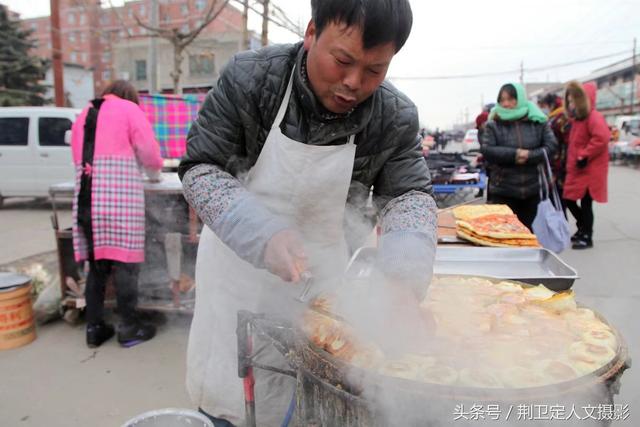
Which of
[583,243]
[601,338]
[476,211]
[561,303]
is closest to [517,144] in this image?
[476,211]

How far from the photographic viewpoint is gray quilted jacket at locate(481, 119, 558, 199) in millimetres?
4367

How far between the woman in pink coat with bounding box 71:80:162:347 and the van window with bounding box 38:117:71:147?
665 cm

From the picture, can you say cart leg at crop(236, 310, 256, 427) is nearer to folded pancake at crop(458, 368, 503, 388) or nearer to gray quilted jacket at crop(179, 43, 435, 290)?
gray quilted jacket at crop(179, 43, 435, 290)

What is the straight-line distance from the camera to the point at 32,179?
943cm

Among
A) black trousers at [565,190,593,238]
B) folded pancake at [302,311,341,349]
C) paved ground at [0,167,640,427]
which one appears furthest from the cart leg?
black trousers at [565,190,593,238]

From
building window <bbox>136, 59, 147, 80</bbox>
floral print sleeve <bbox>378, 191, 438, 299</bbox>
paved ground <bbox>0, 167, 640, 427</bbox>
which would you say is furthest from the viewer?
building window <bbox>136, 59, 147, 80</bbox>

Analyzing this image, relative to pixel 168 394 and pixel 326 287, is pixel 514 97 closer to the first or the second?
pixel 326 287

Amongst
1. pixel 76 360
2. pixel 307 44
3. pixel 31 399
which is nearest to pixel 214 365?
pixel 307 44

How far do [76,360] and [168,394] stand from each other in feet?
3.02

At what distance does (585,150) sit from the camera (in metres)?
5.45

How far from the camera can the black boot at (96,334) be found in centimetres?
361

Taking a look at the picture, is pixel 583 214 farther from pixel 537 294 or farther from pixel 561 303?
pixel 561 303

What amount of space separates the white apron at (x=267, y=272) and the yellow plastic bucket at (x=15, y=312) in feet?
7.81

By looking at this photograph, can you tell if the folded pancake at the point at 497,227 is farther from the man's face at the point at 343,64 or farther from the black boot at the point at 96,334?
the black boot at the point at 96,334
